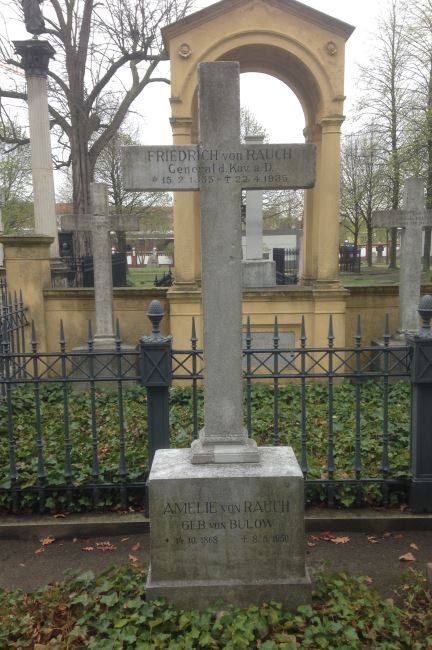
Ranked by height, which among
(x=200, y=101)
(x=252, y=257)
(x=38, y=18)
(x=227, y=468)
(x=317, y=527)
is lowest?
(x=317, y=527)

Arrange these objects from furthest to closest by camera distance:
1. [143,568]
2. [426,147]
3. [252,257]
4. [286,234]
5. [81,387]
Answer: [286,234]
[426,147]
[252,257]
[81,387]
[143,568]

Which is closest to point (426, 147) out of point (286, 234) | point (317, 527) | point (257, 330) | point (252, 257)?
point (252, 257)

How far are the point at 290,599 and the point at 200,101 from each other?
9.05 ft

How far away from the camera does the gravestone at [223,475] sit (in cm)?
298

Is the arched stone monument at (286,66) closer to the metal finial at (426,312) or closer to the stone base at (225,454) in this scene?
the metal finial at (426,312)

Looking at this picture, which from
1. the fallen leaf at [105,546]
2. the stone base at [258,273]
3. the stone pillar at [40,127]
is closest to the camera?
the fallen leaf at [105,546]

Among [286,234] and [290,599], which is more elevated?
[286,234]

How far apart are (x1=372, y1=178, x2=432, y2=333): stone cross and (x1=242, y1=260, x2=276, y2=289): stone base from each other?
1856mm

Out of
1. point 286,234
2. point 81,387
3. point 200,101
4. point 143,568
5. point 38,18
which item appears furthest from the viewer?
point 286,234

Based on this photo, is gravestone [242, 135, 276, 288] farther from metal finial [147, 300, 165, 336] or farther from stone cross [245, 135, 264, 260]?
metal finial [147, 300, 165, 336]

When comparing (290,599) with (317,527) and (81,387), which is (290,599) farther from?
(81,387)

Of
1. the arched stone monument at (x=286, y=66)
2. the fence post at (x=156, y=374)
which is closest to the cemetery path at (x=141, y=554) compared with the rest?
the fence post at (x=156, y=374)

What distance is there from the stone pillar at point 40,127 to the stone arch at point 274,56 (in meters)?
4.31

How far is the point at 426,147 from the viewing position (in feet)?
60.6
